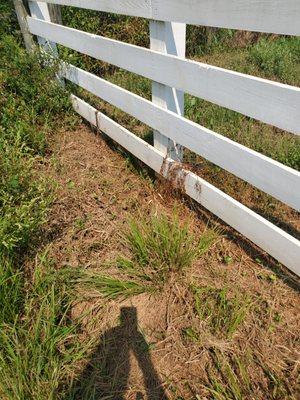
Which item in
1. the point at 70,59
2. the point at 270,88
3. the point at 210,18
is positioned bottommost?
the point at 70,59

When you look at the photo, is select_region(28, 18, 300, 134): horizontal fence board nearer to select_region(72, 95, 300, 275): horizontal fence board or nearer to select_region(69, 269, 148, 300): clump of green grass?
select_region(72, 95, 300, 275): horizontal fence board

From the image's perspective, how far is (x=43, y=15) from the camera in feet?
13.1

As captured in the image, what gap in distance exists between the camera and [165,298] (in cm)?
213

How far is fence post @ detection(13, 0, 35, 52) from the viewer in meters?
4.23

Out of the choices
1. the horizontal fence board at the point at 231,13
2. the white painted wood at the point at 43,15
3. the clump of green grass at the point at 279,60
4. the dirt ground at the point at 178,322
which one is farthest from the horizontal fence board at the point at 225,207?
the clump of green grass at the point at 279,60

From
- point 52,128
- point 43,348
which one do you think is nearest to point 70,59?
point 52,128

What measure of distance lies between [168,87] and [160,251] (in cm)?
114

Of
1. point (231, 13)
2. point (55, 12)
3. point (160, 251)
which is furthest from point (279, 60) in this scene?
point (160, 251)

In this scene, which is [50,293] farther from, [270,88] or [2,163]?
[270,88]

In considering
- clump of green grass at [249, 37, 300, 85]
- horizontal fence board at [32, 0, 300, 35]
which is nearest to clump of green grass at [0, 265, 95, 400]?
horizontal fence board at [32, 0, 300, 35]

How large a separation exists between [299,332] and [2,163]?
2236 millimetres

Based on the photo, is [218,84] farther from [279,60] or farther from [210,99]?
[279,60]

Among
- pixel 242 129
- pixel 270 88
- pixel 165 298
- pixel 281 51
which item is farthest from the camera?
pixel 281 51

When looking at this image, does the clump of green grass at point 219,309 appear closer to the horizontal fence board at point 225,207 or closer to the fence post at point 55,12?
the horizontal fence board at point 225,207
